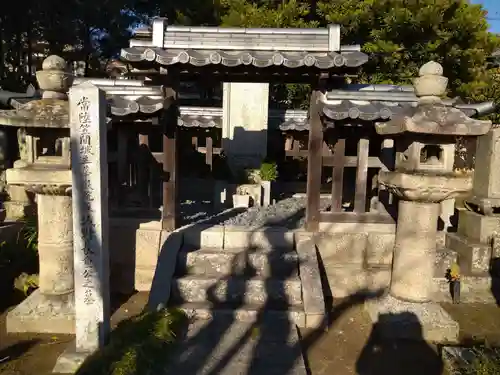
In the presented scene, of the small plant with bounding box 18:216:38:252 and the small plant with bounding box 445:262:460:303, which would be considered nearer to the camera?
the small plant with bounding box 445:262:460:303

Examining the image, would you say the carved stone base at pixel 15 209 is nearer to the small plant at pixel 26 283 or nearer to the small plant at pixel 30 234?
the small plant at pixel 30 234

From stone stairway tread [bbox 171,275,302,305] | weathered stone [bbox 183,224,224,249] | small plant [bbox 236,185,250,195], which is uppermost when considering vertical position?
small plant [bbox 236,185,250,195]

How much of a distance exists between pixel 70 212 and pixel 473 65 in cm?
1684

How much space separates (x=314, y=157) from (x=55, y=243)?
4208 millimetres

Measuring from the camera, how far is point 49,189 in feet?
17.2

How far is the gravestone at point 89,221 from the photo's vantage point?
4.22m

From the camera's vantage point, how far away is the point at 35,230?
23.5ft

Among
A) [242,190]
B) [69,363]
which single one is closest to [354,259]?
[69,363]

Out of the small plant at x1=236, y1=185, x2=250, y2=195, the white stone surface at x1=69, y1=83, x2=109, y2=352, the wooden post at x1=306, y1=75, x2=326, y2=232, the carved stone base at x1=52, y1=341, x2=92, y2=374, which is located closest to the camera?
the white stone surface at x1=69, y1=83, x2=109, y2=352

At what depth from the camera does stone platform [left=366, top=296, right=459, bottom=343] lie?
5430mm

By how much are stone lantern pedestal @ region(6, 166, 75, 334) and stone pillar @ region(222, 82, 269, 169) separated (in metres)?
7.57

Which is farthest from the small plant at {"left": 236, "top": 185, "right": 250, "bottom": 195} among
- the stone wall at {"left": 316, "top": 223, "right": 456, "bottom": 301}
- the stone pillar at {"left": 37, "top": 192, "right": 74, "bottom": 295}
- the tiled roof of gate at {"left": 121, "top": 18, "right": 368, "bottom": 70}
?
the stone pillar at {"left": 37, "top": 192, "right": 74, "bottom": 295}

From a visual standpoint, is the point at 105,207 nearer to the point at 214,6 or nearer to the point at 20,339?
the point at 20,339

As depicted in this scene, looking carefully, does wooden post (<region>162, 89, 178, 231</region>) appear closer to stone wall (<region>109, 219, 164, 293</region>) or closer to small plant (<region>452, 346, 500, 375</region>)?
stone wall (<region>109, 219, 164, 293</region>)
